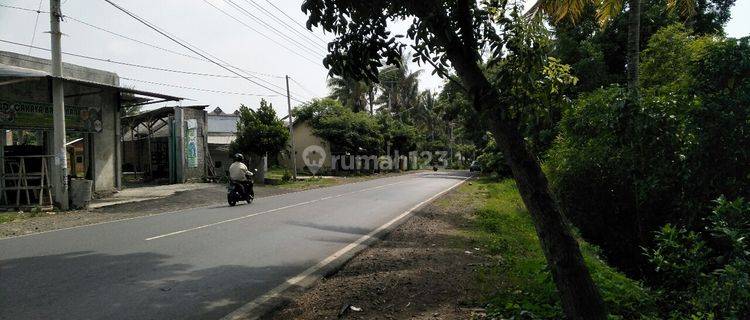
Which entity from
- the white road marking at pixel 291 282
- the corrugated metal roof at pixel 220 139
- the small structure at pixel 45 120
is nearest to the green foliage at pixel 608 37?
the white road marking at pixel 291 282

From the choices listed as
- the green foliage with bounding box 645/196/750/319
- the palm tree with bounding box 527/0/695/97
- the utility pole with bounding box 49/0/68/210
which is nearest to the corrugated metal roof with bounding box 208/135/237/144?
the utility pole with bounding box 49/0/68/210

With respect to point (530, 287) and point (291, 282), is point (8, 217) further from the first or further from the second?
point (530, 287)

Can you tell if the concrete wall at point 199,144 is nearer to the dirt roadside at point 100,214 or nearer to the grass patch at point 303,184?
the grass patch at point 303,184

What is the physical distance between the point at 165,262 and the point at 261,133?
2078 cm

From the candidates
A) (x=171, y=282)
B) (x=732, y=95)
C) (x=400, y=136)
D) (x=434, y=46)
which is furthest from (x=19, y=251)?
(x=400, y=136)

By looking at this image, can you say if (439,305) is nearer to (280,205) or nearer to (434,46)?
(434,46)

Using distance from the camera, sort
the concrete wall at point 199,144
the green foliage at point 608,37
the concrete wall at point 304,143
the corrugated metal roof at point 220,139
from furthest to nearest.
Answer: the concrete wall at point 304,143 < the corrugated metal roof at point 220,139 < the concrete wall at point 199,144 < the green foliage at point 608,37

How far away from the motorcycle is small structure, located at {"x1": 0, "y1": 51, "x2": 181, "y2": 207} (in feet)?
19.1

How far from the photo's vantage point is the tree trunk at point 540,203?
424 cm

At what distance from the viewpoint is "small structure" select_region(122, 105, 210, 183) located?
2764 centimetres

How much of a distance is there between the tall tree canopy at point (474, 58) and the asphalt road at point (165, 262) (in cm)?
314

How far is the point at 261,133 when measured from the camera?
27.7m

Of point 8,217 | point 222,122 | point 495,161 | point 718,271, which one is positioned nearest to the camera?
point 718,271

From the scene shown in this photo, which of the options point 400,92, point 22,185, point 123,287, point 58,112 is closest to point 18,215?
point 22,185
